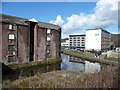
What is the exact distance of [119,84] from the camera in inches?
296

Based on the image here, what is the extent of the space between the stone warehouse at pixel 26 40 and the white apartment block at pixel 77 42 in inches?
2014

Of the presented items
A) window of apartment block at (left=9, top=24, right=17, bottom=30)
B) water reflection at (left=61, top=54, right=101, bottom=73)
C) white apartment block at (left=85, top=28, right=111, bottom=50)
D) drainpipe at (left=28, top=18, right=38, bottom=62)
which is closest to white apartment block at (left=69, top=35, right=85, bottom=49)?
white apartment block at (left=85, top=28, right=111, bottom=50)

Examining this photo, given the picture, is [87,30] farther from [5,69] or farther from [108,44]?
[5,69]

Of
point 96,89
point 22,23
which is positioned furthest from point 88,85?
point 22,23

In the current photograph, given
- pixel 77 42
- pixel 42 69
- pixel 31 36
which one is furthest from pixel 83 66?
pixel 77 42

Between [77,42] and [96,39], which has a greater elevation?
[96,39]

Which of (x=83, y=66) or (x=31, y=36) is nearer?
(x=31, y=36)

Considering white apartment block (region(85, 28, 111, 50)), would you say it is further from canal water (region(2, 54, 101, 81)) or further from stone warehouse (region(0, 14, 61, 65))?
canal water (region(2, 54, 101, 81))

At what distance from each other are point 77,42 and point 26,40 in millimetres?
63628

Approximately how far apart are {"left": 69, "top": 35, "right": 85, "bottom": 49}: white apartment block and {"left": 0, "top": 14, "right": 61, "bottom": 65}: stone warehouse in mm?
51150

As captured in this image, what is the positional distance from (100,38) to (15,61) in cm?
4873

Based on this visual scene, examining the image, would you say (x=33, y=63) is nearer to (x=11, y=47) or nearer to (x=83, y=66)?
(x=11, y=47)

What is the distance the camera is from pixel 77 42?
92.7 metres

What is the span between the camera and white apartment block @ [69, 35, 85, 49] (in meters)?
89.9
